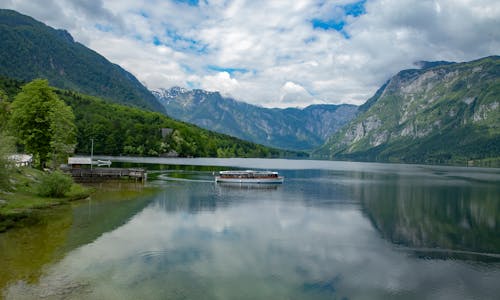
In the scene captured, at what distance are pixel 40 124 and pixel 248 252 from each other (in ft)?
204

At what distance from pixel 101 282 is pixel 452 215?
184 feet

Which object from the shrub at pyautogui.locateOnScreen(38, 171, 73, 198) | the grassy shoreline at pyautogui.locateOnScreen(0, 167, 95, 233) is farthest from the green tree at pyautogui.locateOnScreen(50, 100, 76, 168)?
the shrub at pyautogui.locateOnScreen(38, 171, 73, 198)

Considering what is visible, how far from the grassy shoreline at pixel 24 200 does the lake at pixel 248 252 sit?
2188 mm

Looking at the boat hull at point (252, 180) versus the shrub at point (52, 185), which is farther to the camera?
the boat hull at point (252, 180)

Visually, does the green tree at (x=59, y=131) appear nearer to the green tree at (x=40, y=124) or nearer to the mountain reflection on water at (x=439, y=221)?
the green tree at (x=40, y=124)

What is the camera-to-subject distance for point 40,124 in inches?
3029

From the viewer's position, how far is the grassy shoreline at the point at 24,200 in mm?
41875

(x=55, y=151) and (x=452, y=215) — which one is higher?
(x=55, y=151)

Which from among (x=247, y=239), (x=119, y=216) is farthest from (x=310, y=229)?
(x=119, y=216)

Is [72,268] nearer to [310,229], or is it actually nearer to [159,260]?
[159,260]

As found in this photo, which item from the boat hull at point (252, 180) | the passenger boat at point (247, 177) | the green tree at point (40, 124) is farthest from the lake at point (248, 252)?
the passenger boat at point (247, 177)

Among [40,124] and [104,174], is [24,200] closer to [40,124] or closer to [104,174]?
[40,124]

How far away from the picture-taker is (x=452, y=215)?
2381 inches

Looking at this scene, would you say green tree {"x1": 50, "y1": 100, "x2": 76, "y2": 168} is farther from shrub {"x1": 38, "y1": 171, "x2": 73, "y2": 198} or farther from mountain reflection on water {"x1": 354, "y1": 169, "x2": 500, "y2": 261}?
mountain reflection on water {"x1": 354, "y1": 169, "x2": 500, "y2": 261}
